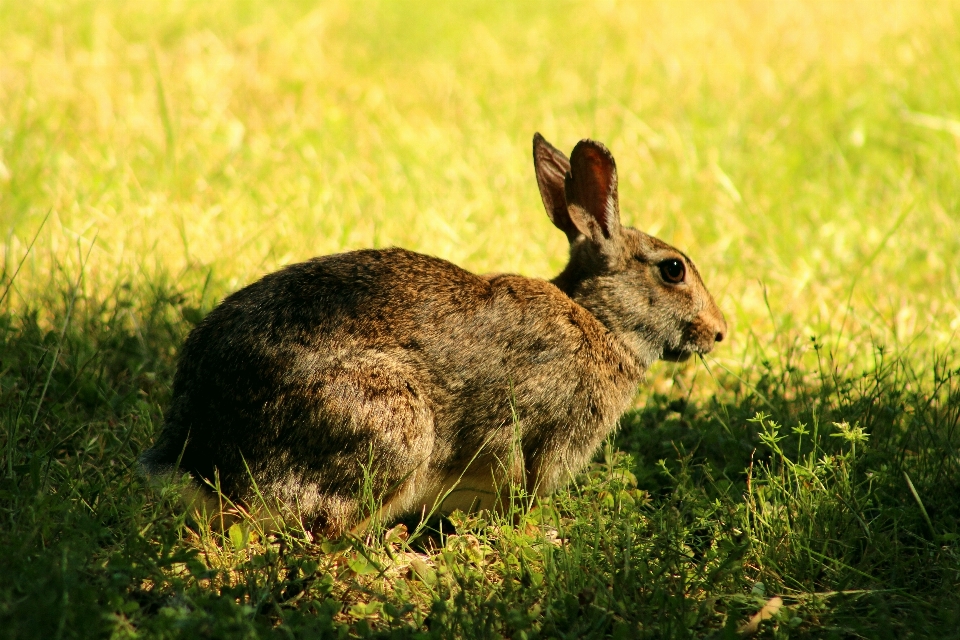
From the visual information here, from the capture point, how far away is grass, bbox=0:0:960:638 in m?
3.37

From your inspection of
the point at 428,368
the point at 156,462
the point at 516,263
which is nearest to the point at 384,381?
the point at 428,368

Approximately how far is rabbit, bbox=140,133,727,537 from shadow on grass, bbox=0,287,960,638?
0.19m

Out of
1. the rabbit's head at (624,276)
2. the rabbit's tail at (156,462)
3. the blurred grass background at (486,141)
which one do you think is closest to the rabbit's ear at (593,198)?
the rabbit's head at (624,276)

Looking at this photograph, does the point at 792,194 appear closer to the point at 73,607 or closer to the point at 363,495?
the point at 363,495

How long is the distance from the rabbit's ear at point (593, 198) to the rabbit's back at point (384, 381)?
0.37 metres

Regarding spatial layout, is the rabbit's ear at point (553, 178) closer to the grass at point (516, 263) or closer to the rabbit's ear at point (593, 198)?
the rabbit's ear at point (593, 198)

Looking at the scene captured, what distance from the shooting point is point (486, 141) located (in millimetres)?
7617

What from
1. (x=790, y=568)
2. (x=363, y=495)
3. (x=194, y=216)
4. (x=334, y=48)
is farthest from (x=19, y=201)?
(x=790, y=568)

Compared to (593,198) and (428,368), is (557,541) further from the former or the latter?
(593,198)

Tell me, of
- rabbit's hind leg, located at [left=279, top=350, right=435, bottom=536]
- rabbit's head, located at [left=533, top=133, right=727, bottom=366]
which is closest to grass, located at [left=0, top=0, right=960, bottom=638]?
rabbit's hind leg, located at [left=279, top=350, right=435, bottom=536]

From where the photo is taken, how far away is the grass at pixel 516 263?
A: 337 centimetres

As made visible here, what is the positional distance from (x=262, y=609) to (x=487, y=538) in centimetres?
92

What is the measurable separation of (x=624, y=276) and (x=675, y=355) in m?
0.45

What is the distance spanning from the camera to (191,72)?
826cm
